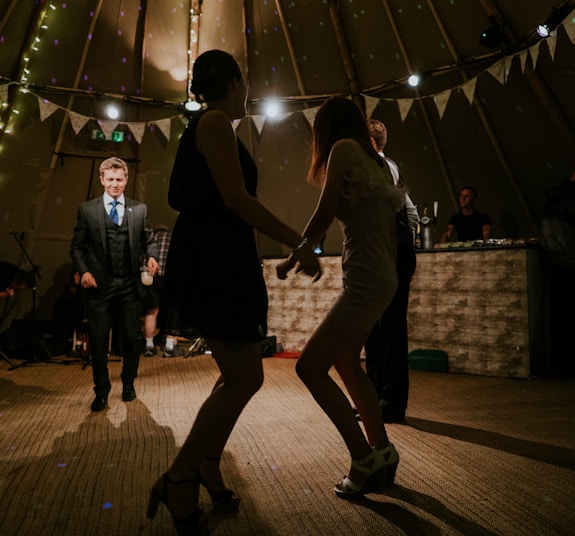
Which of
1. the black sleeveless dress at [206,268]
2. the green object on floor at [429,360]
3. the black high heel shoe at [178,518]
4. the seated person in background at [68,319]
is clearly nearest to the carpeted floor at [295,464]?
the black high heel shoe at [178,518]

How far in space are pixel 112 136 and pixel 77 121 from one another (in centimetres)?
52

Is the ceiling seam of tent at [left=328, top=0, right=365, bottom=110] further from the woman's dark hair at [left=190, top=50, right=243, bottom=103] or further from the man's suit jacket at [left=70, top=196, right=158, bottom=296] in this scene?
Result: the woman's dark hair at [left=190, top=50, right=243, bottom=103]

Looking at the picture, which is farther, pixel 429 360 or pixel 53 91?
pixel 53 91

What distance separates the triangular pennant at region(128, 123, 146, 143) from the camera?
5.92 m

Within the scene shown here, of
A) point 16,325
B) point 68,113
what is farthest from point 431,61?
point 16,325

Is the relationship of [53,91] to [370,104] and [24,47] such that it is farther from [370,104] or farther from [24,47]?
[370,104]

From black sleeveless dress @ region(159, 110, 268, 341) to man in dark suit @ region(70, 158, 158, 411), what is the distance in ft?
5.72

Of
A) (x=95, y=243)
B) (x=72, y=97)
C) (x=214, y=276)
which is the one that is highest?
(x=72, y=97)

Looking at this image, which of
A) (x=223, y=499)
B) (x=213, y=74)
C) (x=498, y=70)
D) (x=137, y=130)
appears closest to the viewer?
(x=213, y=74)

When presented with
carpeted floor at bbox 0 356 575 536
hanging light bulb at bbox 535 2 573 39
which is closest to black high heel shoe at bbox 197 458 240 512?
carpeted floor at bbox 0 356 575 536

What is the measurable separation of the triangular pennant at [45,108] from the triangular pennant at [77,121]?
194 mm

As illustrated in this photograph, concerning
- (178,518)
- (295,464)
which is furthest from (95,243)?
(178,518)

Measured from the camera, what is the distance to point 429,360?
4266mm

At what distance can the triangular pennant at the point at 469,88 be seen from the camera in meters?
4.84
